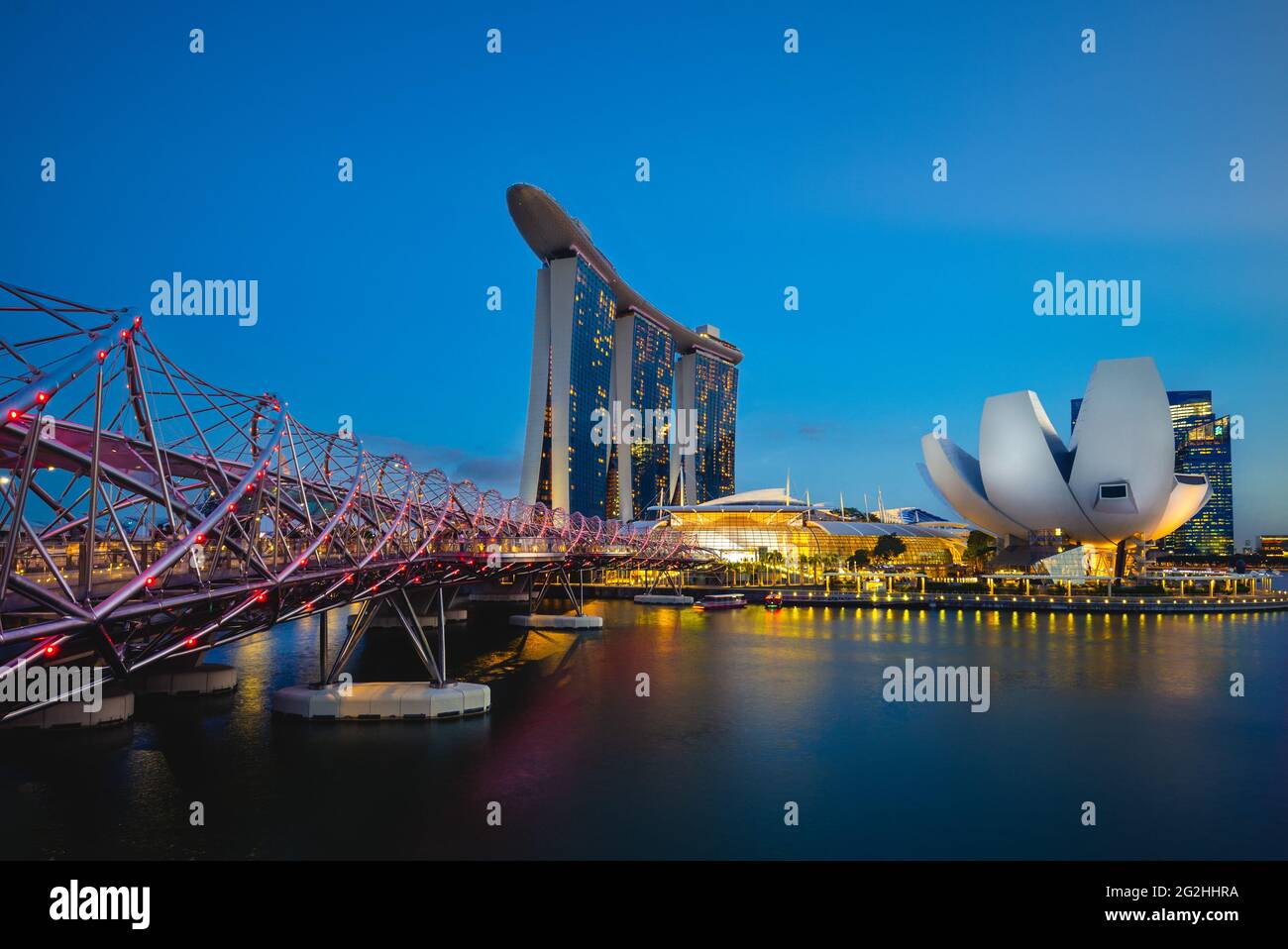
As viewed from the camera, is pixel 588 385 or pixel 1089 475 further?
pixel 588 385

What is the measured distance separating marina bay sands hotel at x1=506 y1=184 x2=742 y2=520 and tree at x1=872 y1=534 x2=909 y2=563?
31.0 meters

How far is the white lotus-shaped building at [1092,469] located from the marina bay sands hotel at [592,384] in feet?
128

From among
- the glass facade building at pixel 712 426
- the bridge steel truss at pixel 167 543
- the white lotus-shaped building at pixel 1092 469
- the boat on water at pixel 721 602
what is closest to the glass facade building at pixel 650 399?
the glass facade building at pixel 712 426

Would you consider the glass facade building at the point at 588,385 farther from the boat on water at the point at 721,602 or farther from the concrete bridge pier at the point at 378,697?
the concrete bridge pier at the point at 378,697

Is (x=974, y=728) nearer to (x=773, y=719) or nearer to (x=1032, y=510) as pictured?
(x=773, y=719)

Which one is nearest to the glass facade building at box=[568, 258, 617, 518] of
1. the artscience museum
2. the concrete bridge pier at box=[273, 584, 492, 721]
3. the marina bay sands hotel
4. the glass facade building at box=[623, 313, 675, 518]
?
the marina bay sands hotel

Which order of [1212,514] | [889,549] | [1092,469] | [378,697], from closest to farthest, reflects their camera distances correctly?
[378,697], [1092,469], [889,549], [1212,514]

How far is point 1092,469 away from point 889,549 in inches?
815

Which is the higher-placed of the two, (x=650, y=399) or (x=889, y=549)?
(x=650, y=399)

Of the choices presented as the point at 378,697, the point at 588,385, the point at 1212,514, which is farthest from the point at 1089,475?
the point at 1212,514

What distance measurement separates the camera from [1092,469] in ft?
187

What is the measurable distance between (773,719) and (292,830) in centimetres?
1068

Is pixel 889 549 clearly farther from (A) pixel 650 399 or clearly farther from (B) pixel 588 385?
(A) pixel 650 399
